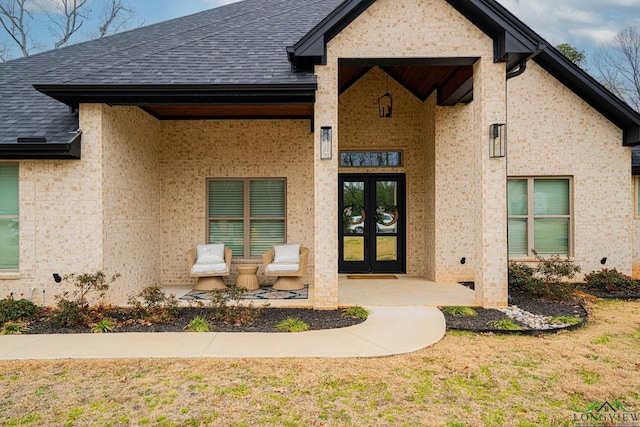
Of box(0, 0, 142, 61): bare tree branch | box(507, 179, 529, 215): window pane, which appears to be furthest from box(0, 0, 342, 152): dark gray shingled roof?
box(0, 0, 142, 61): bare tree branch

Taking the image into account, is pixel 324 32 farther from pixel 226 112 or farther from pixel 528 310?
pixel 528 310

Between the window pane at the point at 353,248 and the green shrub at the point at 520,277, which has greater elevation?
the window pane at the point at 353,248

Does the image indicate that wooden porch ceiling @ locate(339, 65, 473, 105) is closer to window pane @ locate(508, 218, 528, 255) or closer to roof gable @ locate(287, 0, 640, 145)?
roof gable @ locate(287, 0, 640, 145)

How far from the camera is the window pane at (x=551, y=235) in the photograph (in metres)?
9.91

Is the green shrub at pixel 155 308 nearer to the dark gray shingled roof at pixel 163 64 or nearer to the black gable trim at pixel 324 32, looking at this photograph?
the dark gray shingled roof at pixel 163 64

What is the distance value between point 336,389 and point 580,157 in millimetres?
8564

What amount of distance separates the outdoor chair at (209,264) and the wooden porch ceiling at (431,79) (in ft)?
14.6

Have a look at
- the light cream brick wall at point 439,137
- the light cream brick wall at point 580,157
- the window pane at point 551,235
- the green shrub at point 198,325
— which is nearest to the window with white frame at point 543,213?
the window pane at point 551,235

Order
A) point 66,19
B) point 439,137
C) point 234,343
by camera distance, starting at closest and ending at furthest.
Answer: point 234,343, point 439,137, point 66,19

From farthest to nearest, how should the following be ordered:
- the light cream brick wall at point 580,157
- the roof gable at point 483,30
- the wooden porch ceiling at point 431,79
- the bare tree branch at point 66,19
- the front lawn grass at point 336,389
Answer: the bare tree branch at point 66,19 → the light cream brick wall at point 580,157 → the wooden porch ceiling at point 431,79 → the roof gable at point 483,30 → the front lawn grass at point 336,389

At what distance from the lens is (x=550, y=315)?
6500mm

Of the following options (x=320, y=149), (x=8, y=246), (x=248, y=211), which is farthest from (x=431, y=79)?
(x=8, y=246)

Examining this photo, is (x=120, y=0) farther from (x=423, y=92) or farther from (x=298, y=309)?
(x=298, y=309)

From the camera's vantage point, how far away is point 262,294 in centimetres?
820
